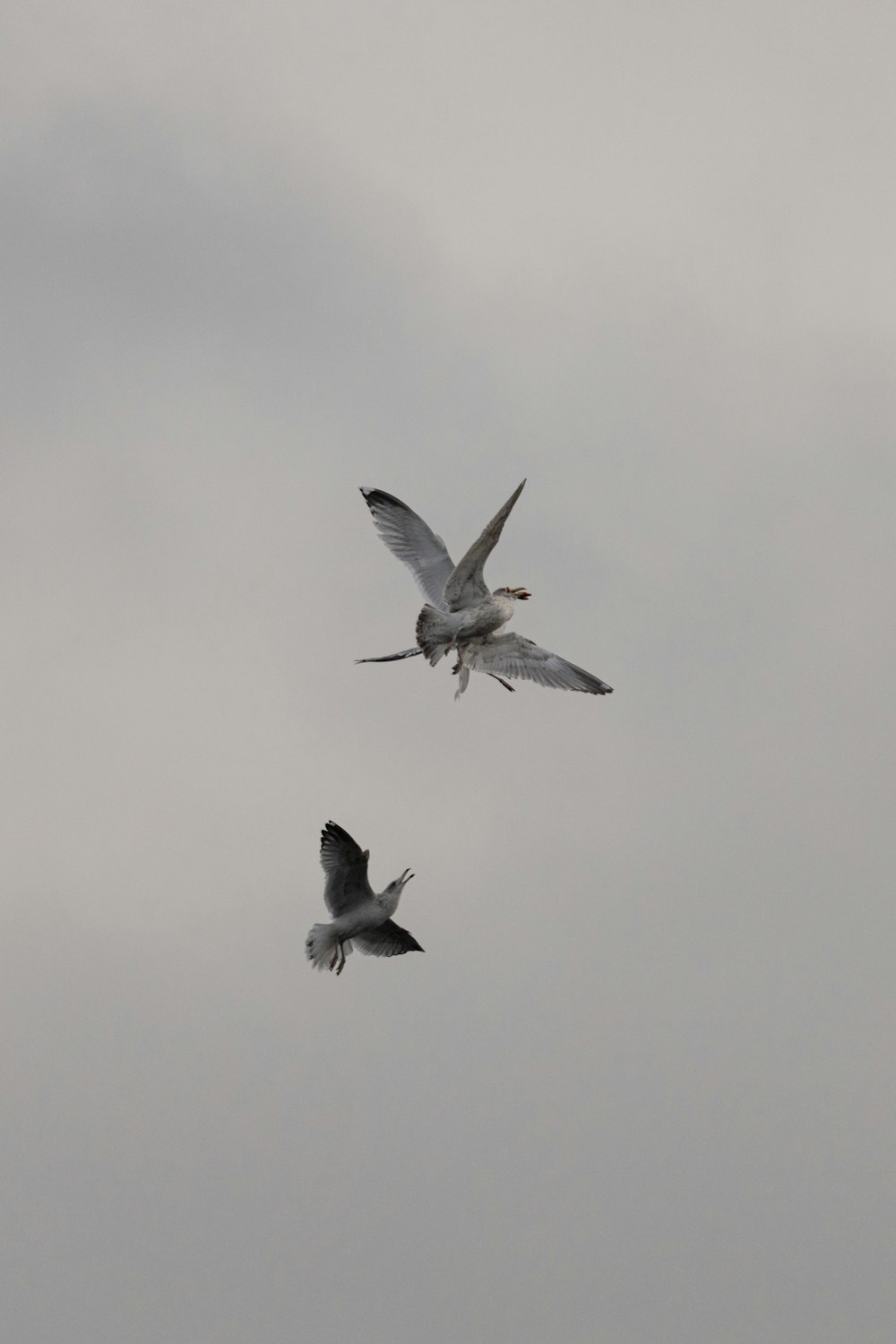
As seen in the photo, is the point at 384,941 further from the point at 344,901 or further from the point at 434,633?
the point at 434,633

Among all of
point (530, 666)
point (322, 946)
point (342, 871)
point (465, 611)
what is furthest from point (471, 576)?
point (322, 946)

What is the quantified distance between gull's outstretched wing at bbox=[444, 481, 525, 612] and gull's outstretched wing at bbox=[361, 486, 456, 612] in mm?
2074

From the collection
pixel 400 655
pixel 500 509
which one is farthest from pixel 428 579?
pixel 500 509

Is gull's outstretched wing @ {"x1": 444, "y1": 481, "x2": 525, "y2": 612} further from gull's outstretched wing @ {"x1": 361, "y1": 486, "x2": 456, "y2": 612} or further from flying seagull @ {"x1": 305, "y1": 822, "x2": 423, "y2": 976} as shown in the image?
flying seagull @ {"x1": 305, "y1": 822, "x2": 423, "y2": 976}

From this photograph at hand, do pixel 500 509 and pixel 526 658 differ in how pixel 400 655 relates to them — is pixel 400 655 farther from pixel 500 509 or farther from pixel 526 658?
pixel 500 509

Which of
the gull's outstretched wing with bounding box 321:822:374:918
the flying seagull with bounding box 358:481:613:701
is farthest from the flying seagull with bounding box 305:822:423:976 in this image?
the flying seagull with bounding box 358:481:613:701

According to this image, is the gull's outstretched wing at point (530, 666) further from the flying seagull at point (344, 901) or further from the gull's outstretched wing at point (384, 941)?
the gull's outstretched wing at point (384, 941)

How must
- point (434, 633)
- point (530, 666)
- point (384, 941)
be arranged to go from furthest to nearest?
1. point (384, 941)
2. point (530, 666)
3. point (434, 633)

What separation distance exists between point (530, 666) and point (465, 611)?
10.3 feet

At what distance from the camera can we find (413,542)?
63469mm

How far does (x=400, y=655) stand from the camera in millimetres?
61281

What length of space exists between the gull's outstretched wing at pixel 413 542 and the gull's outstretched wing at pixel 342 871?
7510mm

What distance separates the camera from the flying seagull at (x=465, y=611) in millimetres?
58594

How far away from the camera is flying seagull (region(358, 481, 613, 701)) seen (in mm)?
58594
